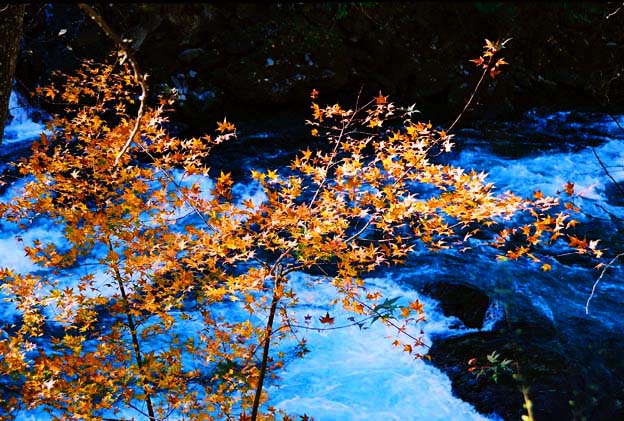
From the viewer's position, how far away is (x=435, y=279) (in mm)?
6723

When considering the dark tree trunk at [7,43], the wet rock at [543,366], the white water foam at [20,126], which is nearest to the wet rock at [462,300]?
the wet rock at [543,366]

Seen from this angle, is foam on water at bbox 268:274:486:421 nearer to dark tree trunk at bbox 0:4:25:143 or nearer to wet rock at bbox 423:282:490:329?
wet rock at bbox 423:282:490:329

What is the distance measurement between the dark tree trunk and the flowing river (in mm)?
3550

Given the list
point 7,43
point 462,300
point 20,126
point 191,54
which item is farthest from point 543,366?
point 20,126

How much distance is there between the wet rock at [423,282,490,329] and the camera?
19.9ft

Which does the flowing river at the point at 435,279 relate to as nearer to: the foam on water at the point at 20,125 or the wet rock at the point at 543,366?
the foam on water at the point at 20,125

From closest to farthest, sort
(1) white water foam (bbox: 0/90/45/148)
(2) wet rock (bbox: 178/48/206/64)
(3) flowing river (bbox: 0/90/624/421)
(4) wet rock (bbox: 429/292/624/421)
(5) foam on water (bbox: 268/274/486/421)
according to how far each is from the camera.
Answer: (4) wet rock (bbox: 429/292/624/421) → (5) foam on water (bbox: 268/274/486/421) → (3) flowing river (bbox: 0/90/624/421) → (1) white water foam (bbox: 0/90/45/148) → (2) wet rock (bbox: 178/48/206/64)

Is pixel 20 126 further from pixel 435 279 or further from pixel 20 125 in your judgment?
pixel 435 279

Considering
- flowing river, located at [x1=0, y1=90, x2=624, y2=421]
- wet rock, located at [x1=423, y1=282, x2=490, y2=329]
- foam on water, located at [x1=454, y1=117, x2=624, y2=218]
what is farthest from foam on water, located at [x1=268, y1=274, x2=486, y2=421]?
foam on water, located at [x1=454, y1=117, x2=624, y2=218]

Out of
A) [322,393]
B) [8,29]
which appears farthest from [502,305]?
[8,29]

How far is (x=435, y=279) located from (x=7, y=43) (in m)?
5.70

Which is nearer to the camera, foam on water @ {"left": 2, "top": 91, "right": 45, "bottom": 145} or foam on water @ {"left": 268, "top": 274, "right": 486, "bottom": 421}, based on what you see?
foam on water @ {"left": 268, "top": 274, "right": 486, "bottom": 421}

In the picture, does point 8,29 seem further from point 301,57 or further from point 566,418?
point 301,57

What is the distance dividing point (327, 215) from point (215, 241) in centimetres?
70
